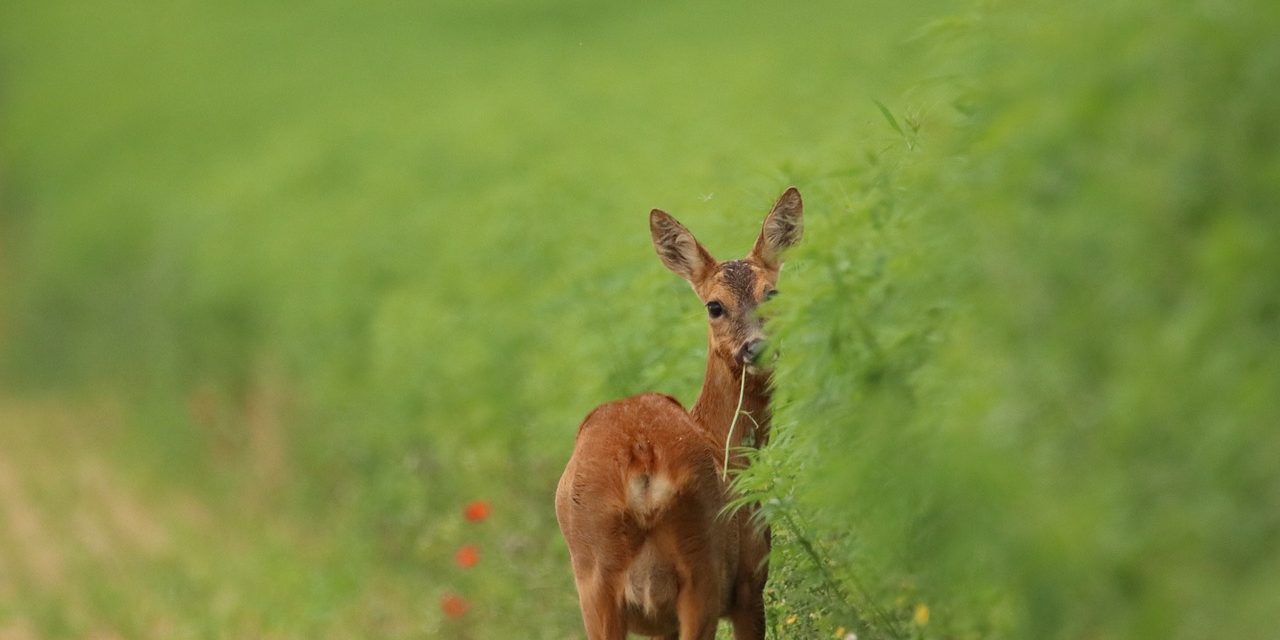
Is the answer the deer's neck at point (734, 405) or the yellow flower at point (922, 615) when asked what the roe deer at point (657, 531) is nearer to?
the deer's neck at point (734, 405)

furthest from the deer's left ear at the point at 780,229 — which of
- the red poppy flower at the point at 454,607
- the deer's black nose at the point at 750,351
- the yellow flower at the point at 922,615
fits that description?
the red poppy flower at the point at 454,607

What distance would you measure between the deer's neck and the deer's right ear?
1.80 ft

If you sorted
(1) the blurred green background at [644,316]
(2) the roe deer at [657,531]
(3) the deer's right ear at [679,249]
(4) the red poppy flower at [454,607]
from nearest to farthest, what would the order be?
(1) the blurred green background at [644,316], (2) the roe deer at [657,531], (3) the deer's right ear at [679,249], (4) the red poppy flower at [454,607]

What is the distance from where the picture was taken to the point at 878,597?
18.1 ft

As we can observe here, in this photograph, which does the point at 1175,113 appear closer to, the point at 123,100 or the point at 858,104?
the point at 858,104

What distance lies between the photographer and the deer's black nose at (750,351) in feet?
21.5

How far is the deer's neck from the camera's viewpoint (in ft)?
22.0

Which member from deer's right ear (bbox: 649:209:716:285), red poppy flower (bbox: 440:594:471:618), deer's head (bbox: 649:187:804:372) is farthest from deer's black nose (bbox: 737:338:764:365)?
red poppy flower (bbox: 440:594:471:618)

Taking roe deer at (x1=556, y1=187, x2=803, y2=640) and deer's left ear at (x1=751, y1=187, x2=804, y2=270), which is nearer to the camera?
roe deer at (x1=556, y1=187, x2=803, y2=640)

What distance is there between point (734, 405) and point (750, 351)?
0.78 ft

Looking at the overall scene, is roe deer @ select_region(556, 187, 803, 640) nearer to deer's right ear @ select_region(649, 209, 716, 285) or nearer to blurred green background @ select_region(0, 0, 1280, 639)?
blurred green background @ select_region(0, 0, 1280, 639)

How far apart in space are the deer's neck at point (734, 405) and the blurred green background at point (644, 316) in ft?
1.63

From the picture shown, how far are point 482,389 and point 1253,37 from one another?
307 inches

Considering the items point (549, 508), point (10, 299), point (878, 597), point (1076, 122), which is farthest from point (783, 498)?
point (10, 299)
